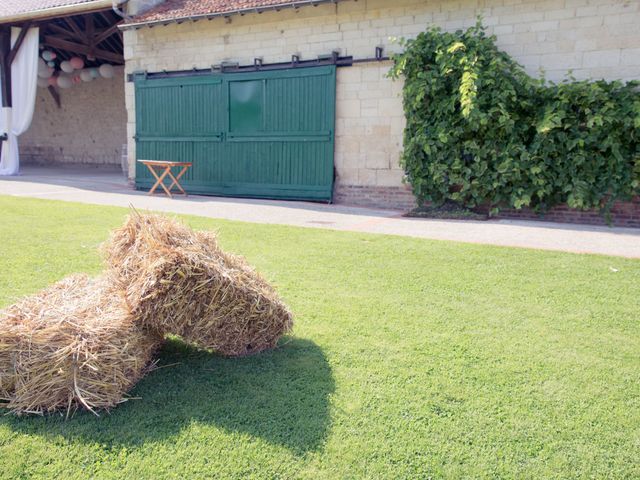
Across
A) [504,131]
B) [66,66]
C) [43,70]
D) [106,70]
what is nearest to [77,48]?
[66,66]

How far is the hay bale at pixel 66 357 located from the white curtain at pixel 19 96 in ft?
42.8

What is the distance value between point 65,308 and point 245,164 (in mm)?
8297

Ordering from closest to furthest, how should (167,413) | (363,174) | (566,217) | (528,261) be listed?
(167,413), (528,261), (566,217), (363,174)

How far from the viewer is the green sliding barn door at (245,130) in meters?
9.53

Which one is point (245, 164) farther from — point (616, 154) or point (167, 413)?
point (167, 413)

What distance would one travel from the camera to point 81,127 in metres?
19.5

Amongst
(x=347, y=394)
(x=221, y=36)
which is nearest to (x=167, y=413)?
(x=347, y=394)

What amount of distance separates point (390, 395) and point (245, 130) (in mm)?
8639

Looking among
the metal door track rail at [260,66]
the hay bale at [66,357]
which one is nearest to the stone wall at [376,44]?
the metal door track rail at [260,66]

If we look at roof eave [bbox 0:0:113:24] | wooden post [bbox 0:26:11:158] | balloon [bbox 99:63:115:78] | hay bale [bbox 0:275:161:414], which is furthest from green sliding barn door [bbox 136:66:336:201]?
hay bale [bbox 0:275:161:414]

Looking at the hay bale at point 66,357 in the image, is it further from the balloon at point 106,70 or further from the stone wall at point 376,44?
the balloon at point 106,70

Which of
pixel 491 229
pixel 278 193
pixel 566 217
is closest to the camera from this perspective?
pixel 491 229

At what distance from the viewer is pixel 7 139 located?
13.5 meters

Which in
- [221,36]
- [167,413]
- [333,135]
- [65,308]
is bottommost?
[167,413]
